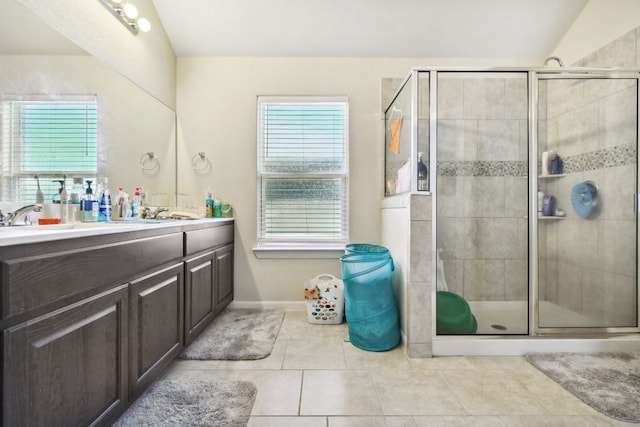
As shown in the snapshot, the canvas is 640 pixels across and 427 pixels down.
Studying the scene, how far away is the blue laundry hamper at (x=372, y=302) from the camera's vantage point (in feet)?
6.97

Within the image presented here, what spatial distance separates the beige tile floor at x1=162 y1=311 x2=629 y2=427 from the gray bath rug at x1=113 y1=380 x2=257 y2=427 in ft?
0.24

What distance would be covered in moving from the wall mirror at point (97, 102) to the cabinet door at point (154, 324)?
0.77m

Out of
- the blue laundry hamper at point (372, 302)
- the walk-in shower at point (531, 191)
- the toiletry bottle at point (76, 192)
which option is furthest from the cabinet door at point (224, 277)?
the walk-in shower at point (531, 191)

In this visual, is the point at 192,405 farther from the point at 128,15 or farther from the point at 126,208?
the point at 128,15

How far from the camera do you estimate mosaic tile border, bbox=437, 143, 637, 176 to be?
2.22 m

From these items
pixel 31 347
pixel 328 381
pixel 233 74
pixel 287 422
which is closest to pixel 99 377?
pixel 31 347

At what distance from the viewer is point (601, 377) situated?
5.81 ft

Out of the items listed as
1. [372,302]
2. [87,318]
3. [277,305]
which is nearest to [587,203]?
[372,302]

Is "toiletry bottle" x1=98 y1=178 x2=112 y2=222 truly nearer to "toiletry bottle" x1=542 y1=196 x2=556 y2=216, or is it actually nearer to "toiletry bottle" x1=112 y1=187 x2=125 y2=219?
"toiletry bottle" x1=112 y1=187 x2=125 y2=219

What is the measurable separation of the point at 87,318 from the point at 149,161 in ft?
5.69

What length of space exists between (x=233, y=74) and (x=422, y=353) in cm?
282

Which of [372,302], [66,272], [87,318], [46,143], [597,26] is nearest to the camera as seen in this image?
[66,272]

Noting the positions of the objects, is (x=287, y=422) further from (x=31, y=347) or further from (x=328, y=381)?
(x=31, y=347)

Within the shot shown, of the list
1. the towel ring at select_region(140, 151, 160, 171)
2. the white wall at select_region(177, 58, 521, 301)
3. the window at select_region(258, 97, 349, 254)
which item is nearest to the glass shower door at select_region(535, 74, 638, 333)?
the white wall at select_region(177, 58, 521, 301)
